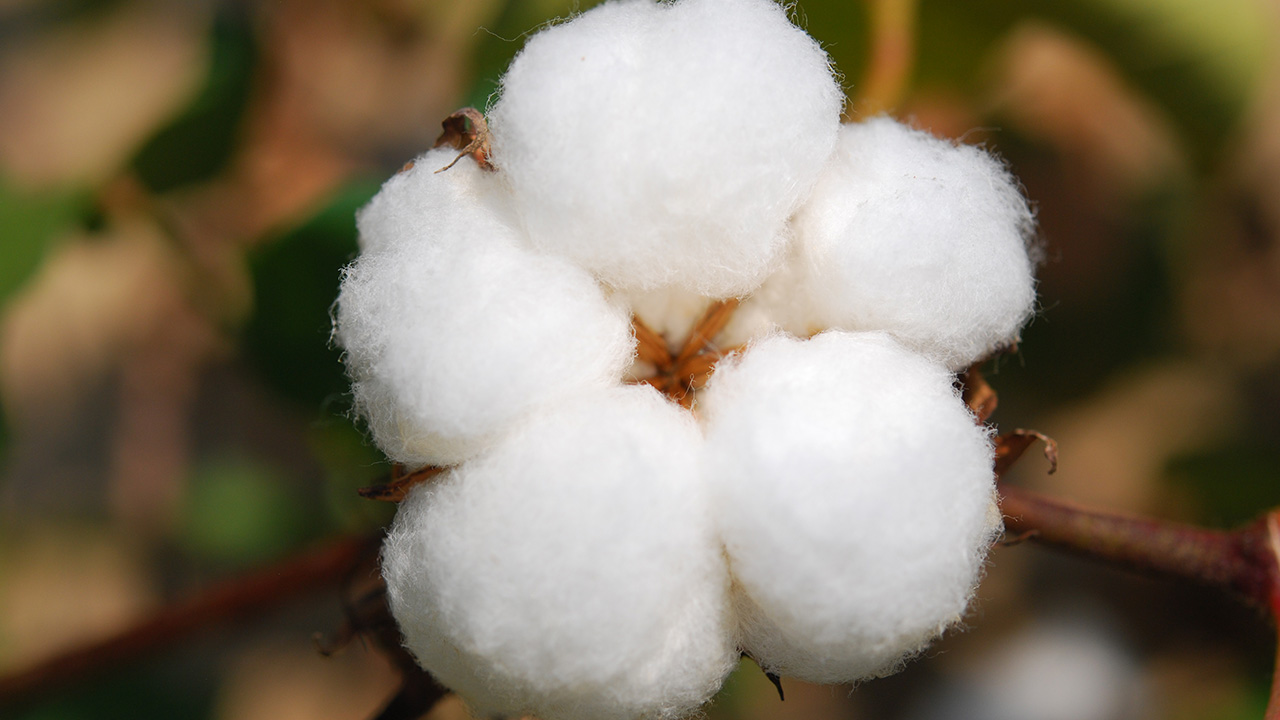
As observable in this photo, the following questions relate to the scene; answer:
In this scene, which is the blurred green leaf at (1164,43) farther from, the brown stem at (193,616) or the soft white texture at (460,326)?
the brown stem at (193,616)

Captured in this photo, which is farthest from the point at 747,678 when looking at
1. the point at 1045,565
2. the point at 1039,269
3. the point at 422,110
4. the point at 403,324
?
the point at 422,110

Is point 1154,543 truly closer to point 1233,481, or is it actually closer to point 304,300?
point 1233,481

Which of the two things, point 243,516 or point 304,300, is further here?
point 243,516

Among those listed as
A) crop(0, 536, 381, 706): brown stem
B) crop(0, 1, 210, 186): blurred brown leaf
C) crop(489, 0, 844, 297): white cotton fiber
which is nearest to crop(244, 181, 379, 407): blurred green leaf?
crop(0, 536, 381, 706): brown stem

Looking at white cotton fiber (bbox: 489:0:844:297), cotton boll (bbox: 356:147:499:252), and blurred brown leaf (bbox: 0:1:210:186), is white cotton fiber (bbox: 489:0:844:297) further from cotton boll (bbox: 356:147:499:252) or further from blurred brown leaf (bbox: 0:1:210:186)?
blurred brown leaf (bbox: 0:1:210:186)

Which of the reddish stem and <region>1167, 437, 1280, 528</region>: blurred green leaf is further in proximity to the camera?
<region>1167, 437, 1280, 528</region>: blurred green leaf

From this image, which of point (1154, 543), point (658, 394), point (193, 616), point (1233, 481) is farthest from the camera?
point (1233, 481)

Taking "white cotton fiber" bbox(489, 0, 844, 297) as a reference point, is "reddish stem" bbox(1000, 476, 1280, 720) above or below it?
below

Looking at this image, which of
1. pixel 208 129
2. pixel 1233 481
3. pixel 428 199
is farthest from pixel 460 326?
pixel 1233 481
